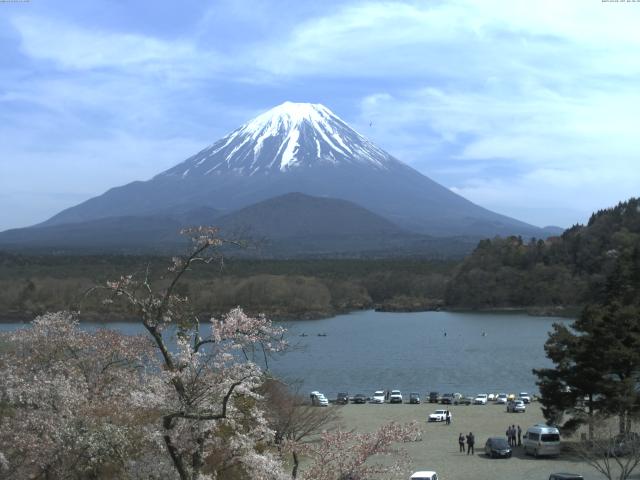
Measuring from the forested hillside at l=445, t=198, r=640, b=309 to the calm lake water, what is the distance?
20.6ft

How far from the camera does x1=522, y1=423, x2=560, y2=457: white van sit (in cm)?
1363

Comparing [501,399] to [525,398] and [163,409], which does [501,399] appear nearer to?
[525,398]

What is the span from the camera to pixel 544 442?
44.7 ft

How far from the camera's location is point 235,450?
5.86 m

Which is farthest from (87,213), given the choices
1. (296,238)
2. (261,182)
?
(296,238)

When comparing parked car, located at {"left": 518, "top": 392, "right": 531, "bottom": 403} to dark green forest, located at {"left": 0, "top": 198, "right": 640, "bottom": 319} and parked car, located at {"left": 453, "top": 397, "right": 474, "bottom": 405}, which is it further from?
dark green forest, located at {"left": 0, "top": 198, "right": 640, "bottom": 319}

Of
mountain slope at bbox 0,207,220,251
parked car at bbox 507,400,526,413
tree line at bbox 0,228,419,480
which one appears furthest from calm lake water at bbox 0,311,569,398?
mountain slope at bbox 0,207,220,251

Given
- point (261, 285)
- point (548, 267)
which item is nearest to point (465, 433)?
point (261, 285)

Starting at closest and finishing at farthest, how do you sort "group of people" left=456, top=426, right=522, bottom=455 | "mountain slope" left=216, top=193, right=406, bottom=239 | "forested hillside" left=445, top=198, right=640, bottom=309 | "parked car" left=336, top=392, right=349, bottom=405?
"group of people" left=456, top=426, right=522, bottom=455, "parked car" left=336, top=392, right=349, bottom=405, "forested hillside" left=445, top=198, right=640, bottom=309, "mountain slope" left=216, top=193, right=406, bottom=239

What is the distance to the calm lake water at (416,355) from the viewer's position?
28.6 meters

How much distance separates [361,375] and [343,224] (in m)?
123

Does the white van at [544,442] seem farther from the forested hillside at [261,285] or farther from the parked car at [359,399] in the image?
the forested hillside at [261,285]

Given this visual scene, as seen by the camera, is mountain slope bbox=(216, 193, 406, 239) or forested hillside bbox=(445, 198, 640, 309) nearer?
forested hillside bbox=(445, 198, 640, 309)

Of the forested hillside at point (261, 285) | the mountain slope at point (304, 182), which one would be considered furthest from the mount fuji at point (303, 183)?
the forested hillside at point (261, 285)
